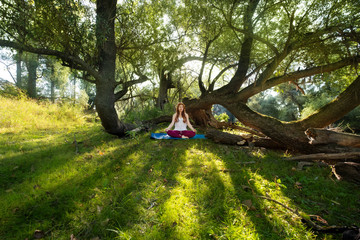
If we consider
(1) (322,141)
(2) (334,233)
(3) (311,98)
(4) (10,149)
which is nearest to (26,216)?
(4) (10,149)

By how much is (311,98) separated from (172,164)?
25191 mm

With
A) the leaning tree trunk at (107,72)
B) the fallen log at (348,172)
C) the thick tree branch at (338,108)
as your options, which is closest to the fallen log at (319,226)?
the fallen log at (348,172)

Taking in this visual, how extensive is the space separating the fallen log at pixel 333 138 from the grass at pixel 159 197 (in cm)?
90

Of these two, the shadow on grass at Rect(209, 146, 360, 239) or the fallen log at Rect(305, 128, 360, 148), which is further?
the fallen log at Rect(305, 128, 360, 148)

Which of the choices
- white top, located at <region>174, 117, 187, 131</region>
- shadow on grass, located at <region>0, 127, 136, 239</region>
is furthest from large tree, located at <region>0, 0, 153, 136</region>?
shadow on grass, located at <region>0, 127, 136, 239</region>

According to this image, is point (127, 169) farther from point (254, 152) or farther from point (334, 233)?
point (254, 152)

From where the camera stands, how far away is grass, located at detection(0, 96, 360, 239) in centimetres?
188

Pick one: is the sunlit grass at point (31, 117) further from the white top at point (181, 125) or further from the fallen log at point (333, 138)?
the fallen log at point (333, 138)

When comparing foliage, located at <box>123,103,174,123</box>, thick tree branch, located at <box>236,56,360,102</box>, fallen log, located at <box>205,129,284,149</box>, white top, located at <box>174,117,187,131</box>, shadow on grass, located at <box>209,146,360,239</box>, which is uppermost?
thick tree branch, located at <box>236,56,360,102</box>

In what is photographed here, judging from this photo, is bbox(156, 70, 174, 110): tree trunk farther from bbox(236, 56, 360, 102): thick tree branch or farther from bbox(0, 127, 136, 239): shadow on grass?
bbox(0, 127, 136, 239): shadow on grass

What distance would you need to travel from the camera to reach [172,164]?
385cm

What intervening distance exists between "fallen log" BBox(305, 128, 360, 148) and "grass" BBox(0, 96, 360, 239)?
898mm

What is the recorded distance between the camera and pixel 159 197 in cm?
249

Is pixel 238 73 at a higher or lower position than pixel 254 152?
higher
